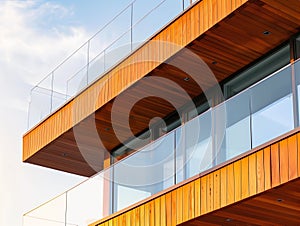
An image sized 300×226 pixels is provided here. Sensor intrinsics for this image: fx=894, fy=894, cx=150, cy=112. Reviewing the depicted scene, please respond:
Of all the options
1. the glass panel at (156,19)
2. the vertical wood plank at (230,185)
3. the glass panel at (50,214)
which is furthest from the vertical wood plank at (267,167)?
the glass panel at (50,214)

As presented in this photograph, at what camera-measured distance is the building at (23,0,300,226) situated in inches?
556

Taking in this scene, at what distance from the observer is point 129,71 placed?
17.8 m

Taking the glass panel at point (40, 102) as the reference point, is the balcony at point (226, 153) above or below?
below

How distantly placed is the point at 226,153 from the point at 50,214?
564 cm

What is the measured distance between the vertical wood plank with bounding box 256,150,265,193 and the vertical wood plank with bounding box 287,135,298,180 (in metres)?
0.59

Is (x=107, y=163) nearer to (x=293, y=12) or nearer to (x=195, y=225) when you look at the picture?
(x=195, y=225)

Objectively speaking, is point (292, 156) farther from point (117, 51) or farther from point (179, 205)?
point (117, 51)

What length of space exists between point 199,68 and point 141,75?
119cm

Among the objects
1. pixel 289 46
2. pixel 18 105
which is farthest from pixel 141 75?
pixel 18 105

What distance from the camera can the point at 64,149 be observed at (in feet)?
69.6

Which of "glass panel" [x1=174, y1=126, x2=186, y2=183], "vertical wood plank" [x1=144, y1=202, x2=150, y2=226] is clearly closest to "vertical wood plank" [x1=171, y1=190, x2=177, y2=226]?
"glass panel" [x1=174, y1=126, x2=186, y2=183]

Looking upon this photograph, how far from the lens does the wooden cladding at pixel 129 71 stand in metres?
15.6

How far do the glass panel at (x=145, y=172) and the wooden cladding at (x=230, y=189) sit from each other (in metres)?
0.42

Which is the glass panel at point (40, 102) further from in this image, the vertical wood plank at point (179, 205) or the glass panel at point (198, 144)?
the vertical wood plank at point (179, 205)
